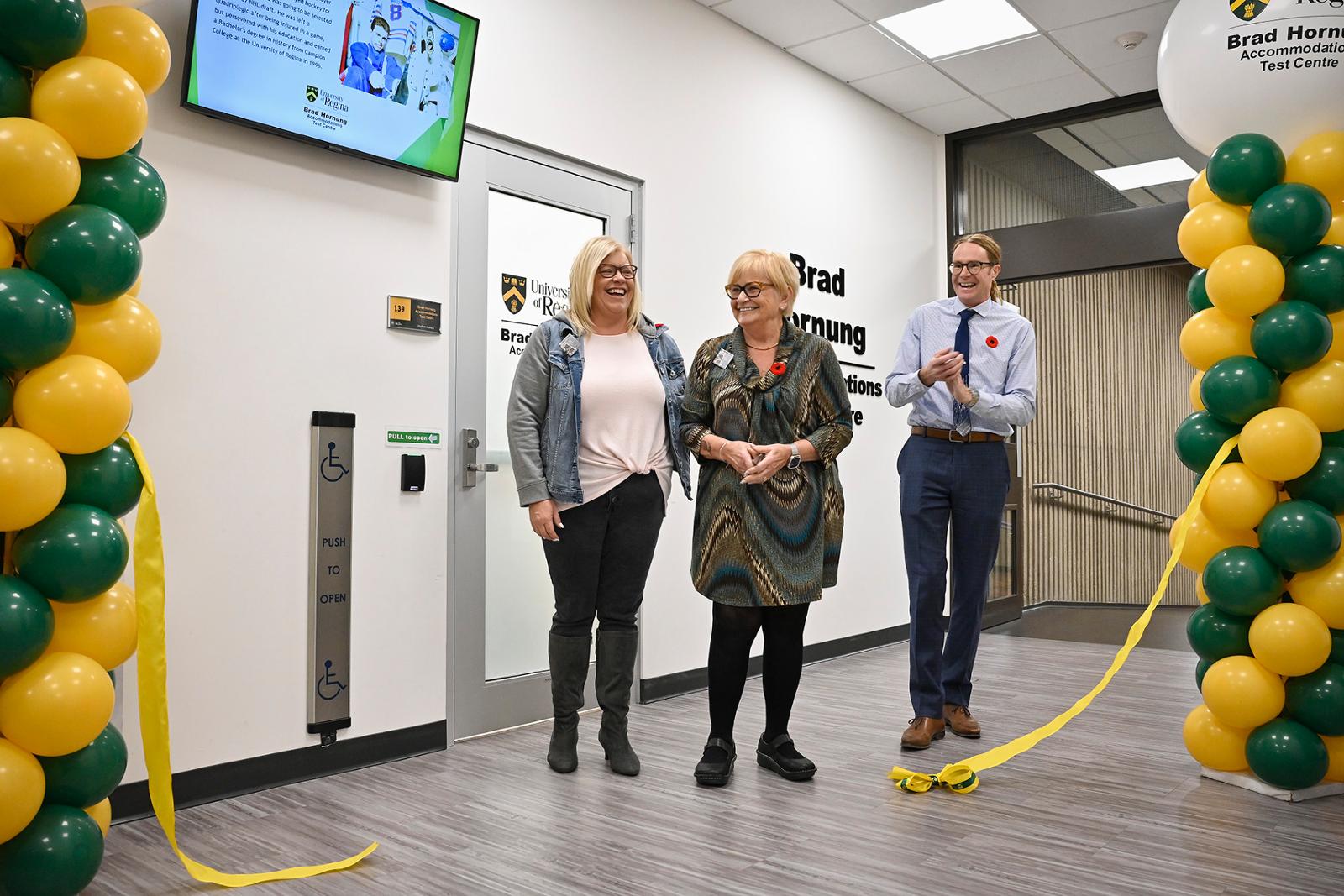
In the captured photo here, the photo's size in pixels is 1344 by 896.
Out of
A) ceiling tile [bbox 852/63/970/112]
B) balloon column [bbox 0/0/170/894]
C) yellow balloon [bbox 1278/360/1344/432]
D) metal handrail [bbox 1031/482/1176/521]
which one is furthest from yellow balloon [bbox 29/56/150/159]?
metal handrail [bbox 1031/482/1176/521]

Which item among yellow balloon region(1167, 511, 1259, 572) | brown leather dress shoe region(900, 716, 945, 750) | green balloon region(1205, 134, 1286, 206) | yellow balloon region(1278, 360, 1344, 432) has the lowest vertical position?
brown leather dress shoe region(900, 716, 945, 750)

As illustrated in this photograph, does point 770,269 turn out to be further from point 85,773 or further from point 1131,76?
point 1131,76

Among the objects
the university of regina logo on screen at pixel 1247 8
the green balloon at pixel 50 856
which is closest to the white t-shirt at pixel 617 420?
the green balloon at pixel 50 856

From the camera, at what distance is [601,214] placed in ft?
12.7

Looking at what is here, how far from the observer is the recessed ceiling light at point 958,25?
14.9 feet

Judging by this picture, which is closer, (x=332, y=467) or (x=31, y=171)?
(x=31, y=171)

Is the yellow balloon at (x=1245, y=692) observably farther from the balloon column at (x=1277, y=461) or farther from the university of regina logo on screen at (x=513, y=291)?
the university of regina logo on screen at (x=513, y=291)

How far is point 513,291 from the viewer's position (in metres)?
3.53

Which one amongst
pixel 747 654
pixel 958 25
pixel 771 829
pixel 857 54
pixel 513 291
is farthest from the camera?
pixel 857 54

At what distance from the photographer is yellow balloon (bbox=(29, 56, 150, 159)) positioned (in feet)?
6.02

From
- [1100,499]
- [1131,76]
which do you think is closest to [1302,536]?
[1131,76]

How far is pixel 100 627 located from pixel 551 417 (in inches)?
48.9

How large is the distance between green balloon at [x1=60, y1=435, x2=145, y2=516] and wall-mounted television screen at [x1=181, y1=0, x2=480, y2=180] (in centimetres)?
111

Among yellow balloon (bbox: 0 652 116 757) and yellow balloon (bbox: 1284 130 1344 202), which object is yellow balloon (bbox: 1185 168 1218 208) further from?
yellow balloon (bbox: 0 652 116 757)
